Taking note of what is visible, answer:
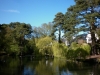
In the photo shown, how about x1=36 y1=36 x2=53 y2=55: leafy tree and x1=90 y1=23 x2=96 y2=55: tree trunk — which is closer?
x1=90 y1=23 x2=96 y2=55: tree trunk

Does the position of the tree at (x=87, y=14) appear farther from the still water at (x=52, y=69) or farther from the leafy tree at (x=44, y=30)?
the leafy tree at (x=44, y=30)

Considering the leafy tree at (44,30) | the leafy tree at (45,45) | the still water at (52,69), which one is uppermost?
the leafy tree at (44,30)

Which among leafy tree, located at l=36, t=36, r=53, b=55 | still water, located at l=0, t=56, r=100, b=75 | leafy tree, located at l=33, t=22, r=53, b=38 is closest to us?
still water, located at l=0, t=56, r=100, b=75

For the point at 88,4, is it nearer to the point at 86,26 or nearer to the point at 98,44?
the point at 86,26

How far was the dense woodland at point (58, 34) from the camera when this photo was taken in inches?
1265

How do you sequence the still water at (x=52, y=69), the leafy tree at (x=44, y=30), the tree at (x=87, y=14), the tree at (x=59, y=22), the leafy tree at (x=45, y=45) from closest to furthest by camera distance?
the still water at (x=52, y=69) < the tree at (x=87, y=14) < the leafy tree at (x=45, y=45) < the tree at (x=59, y=22) < the leafy tree at (x=44, y=30)

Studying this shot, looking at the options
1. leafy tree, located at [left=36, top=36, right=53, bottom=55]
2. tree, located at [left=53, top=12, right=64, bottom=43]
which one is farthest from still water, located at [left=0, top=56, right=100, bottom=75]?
tree, located at [left=53, top=12, right=64, bottom=43]

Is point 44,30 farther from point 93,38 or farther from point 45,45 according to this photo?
point 93,38

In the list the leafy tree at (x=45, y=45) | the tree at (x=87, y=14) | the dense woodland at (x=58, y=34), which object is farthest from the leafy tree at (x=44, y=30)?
the tree at (x=87, y=14)

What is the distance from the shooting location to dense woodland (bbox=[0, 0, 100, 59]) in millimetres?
32131

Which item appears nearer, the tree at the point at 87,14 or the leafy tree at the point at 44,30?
the tree at the point at 87,14

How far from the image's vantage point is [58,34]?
54.3m

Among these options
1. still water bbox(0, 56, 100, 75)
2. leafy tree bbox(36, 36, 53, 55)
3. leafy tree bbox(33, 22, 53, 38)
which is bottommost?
still water bbox(0, 56, 100, 75)

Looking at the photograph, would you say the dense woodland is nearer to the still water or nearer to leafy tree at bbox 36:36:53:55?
leafy tree at bbox 36:36:53:55
